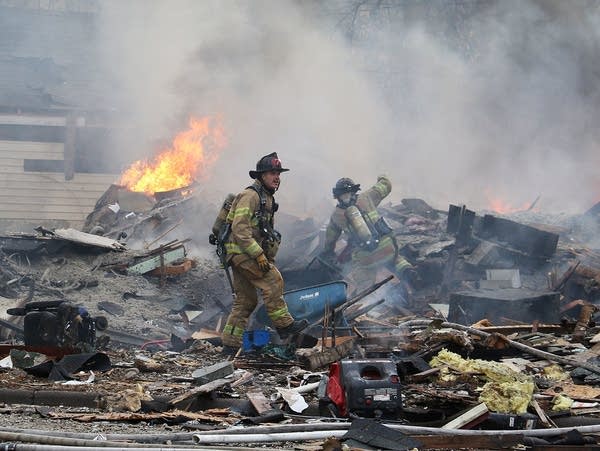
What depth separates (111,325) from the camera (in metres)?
9.38

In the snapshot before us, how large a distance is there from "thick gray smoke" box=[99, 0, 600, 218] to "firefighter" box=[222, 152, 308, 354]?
1048 cm

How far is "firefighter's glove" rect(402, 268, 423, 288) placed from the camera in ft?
35.6

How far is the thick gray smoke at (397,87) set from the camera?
1948 centimetres

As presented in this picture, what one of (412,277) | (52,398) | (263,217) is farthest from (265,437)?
(412,277)

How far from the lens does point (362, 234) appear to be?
390 inches

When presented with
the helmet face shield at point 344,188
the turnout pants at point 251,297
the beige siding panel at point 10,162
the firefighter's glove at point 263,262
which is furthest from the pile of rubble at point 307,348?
the beige siding panel at point 10,162

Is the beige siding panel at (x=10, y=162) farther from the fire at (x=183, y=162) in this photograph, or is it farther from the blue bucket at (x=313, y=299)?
the blue bucket at (x=313, y=299)

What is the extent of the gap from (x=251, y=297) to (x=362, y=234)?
2538 mm

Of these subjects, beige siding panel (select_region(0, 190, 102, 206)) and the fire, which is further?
beige siding panel (select_region(0, 190, 102, 206))

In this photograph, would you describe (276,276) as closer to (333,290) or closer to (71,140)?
(333,290)

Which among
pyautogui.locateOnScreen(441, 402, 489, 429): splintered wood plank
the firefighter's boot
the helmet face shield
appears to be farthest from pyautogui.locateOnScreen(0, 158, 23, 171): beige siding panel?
pyautogui.locateOnScreen(441, 402, 489, 429): splintered wood plank

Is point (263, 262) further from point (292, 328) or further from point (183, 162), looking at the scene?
point (183, 162)

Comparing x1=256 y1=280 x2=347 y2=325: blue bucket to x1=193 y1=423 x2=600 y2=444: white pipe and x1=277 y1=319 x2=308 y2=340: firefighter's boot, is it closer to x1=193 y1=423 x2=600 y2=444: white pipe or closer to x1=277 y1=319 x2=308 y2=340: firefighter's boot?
x1=277 y1=319 x2=308 y2=340: firefighter's boot

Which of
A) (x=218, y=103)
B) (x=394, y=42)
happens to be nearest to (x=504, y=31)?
(x=394, y=42)
